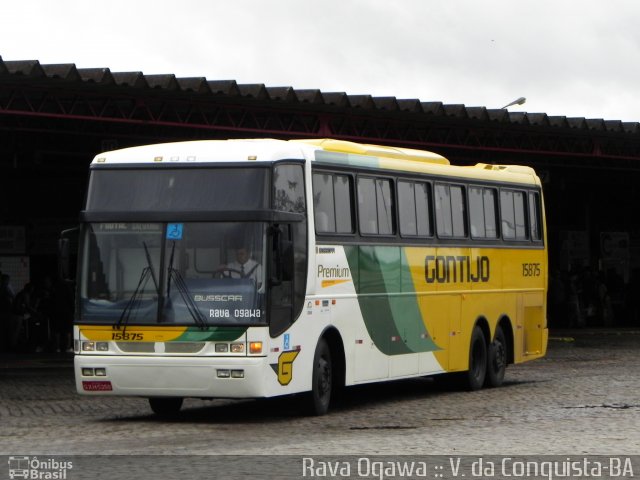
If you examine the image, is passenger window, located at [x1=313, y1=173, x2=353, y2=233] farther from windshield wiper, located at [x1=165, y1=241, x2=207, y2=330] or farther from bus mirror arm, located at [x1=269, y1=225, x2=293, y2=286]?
windshield wiper, located at [x1=165, y1=241, x2=207, y2=330]

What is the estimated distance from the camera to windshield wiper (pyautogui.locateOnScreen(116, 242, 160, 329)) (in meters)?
16.4

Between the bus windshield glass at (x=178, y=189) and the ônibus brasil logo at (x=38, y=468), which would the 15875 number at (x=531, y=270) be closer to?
the bus windshield glass at (x=178, y=189)

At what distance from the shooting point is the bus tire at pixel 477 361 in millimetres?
22125

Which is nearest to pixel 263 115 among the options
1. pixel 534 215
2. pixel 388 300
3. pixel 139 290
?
pixel 534 215

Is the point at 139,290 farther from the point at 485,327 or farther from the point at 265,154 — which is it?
the point at 485,327

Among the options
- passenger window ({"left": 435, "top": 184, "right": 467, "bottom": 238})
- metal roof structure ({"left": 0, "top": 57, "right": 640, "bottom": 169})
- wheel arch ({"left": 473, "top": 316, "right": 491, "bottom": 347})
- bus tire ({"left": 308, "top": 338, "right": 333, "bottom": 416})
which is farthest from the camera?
metal roof structure ({"left": 0, "top": 57, "right": 640, "bottom": 169})

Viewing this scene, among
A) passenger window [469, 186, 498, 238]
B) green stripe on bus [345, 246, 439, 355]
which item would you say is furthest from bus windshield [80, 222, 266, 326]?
passenger window [469, 186, 498, 238]

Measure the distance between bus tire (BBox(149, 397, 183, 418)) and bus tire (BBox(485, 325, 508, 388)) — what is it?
6250 mm

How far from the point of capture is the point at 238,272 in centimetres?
1623

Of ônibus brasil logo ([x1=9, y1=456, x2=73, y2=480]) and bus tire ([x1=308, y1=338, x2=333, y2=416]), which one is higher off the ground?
bus tire ([x1=308, y1=338, x2=333, y2=416])

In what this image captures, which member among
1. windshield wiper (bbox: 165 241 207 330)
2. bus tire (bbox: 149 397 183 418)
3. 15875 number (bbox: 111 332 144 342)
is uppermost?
windshield wiper (bbox: 165 241 207 330)

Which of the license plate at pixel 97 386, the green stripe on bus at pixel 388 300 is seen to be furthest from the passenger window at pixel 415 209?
the license plate at pixel 97 386

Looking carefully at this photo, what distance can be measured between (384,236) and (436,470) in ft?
25.5

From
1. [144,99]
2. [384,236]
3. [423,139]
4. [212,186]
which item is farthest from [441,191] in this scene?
[423,139]
